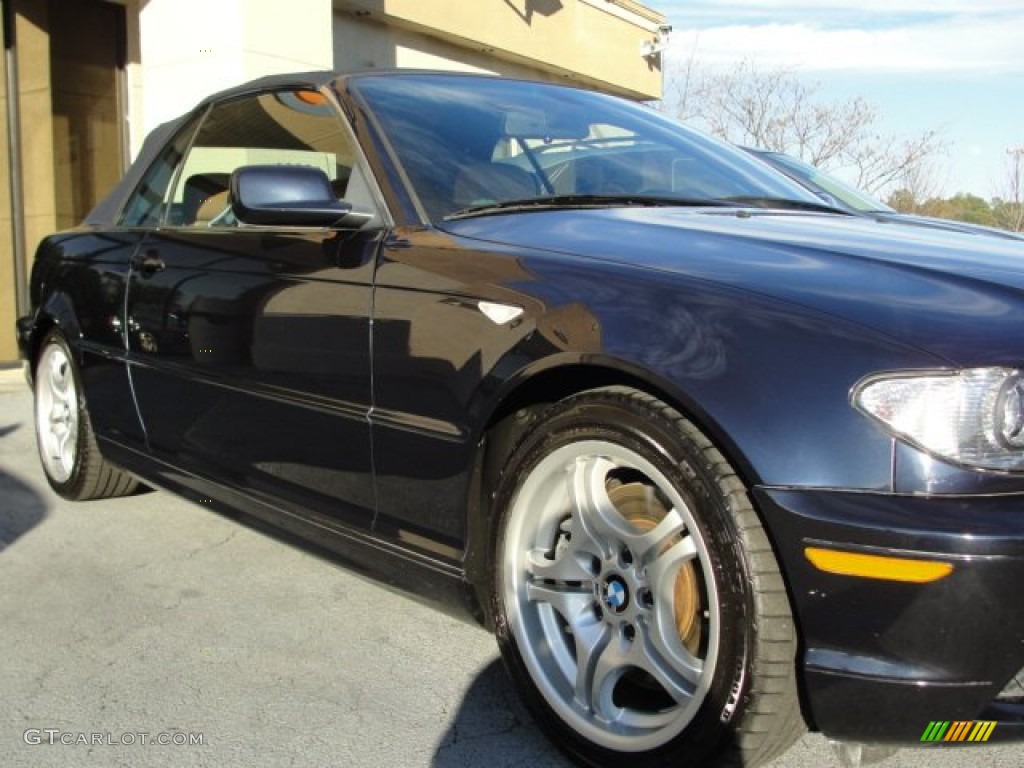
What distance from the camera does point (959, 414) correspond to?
176cm

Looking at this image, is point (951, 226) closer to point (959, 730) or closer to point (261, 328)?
point (959, 730)

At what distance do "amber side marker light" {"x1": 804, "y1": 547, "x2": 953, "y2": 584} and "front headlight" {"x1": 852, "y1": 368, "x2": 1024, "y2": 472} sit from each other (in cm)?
19

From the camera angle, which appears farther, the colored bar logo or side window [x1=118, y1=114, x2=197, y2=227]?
side window [x1=118, y1=114, x2=197, y2=227]

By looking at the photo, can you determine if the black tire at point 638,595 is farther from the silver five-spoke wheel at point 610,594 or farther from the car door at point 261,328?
the car door at point 261,328

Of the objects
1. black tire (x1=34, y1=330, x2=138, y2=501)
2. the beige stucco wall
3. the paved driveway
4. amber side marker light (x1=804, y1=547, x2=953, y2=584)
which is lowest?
the paved driveway

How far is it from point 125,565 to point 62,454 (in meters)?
1.11

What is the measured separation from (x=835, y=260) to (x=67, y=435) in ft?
11.5

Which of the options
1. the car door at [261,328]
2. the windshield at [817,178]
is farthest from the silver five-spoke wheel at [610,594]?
the windshield at [817,178]

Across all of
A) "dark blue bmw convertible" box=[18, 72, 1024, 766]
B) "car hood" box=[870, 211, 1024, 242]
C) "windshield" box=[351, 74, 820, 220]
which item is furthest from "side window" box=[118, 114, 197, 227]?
"car hood" box=[870, 211, 1024, 242]

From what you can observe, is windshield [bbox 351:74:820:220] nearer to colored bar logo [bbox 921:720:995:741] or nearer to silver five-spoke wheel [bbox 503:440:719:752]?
silver five-spoke wheel [bbox 503:440:719:752]

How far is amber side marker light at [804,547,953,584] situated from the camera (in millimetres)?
1702

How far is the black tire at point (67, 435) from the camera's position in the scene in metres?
4.28

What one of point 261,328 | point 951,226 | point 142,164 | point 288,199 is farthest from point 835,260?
point 142,164

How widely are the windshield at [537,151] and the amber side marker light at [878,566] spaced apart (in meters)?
1.36
